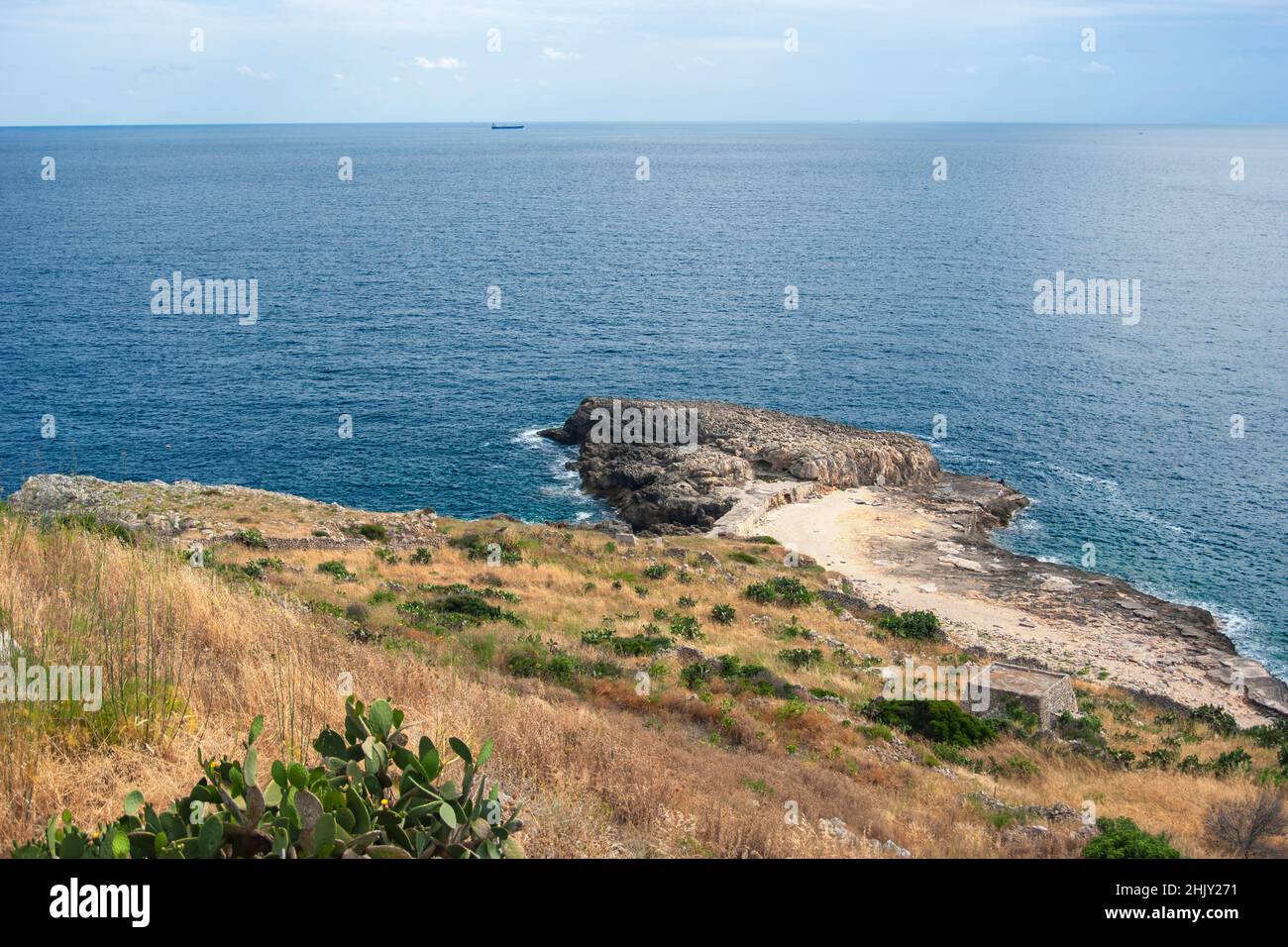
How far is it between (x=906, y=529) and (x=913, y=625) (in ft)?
56.0

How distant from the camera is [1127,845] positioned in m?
14.9

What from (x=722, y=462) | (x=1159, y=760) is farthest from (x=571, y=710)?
(x=722, y=462)

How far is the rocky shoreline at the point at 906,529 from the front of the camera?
4184cm

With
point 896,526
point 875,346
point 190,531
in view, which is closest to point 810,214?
point 875,346

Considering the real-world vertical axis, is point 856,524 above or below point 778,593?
above

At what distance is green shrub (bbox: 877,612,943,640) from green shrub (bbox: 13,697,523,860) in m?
36.6

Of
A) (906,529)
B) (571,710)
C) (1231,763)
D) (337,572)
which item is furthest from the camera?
(906,529)

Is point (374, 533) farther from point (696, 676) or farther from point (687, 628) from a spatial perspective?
point (696, 676)

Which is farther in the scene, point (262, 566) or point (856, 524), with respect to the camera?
point (856, 524)

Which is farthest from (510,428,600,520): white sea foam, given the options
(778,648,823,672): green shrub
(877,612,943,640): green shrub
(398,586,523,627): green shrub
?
(398,586,523,627): green shrub

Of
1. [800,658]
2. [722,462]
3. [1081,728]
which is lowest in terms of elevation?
[1081,728]

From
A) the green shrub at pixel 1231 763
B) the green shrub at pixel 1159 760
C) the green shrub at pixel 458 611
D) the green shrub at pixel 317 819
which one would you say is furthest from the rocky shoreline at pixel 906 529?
the green shrub at pixel 317 819

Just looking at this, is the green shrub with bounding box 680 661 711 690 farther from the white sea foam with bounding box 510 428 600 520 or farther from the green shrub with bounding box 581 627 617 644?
the white sea foam with bounding box 510 428 600 520

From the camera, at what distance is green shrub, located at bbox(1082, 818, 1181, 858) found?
14305 millimetres
